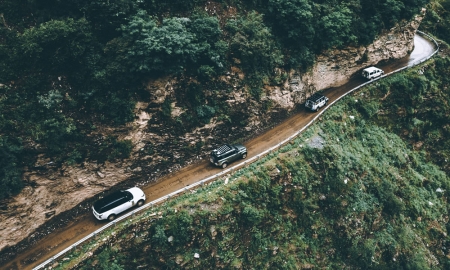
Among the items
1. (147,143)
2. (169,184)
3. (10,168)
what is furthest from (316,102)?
(10,168)

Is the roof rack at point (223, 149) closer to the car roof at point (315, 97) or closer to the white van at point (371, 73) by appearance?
the car roof at point (315, 97)

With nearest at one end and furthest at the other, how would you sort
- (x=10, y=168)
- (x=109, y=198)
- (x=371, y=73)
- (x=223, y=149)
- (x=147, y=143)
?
(x=10, y=168), (x=109, y=198), (x=147, y=143), (x=223, y=149), (x=371, y=73)

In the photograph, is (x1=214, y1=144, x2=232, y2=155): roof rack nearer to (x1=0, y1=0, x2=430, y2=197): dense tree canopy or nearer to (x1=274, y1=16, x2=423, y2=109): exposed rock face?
(x1=0, y1=0, x2=430, y2=197): dense tree canopy

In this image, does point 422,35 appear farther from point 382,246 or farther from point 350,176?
point 382,246

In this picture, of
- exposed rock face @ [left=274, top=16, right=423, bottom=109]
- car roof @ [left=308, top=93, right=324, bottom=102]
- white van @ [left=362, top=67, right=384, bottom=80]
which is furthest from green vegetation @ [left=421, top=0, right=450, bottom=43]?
car roof @ [left=308, top=93, right=324, bottom=102]

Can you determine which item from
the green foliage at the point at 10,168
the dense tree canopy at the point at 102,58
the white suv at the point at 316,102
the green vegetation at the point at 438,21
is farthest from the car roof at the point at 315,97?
the green vegetation at the point at 438,21

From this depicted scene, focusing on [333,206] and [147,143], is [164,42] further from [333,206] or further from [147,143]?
[333,206]
